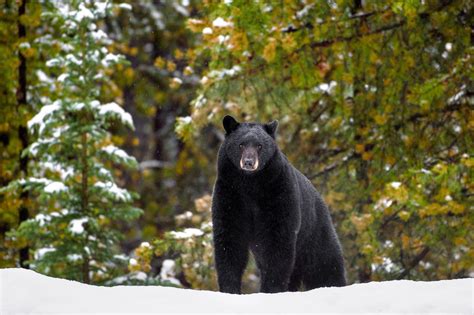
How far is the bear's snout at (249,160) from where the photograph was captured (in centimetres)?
525

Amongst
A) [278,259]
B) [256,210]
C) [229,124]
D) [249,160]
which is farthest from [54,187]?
[249,160]

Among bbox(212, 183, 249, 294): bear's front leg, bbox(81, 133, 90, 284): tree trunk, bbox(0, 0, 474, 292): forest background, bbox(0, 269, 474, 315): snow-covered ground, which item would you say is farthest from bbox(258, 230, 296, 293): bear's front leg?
bbox(81, 133, 90, 284): tree trunk

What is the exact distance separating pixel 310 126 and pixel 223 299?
975 centimetres

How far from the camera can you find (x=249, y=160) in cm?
529

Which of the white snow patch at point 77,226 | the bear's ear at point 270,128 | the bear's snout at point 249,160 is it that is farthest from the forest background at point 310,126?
the bear's snout at point 249,160

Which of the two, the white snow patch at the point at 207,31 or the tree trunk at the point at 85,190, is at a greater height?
the white snow patch at the point at 207,31

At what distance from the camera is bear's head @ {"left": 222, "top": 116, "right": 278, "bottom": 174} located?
215 inches

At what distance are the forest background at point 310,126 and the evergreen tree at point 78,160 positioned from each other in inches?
0.9

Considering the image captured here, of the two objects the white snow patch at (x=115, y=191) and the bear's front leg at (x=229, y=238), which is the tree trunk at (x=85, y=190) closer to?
the white snow patch at (x=115, y=191)

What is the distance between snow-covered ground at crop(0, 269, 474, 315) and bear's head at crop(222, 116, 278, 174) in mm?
1232

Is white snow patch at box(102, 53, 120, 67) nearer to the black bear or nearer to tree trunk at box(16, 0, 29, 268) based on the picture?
tree trunk at box(16, 0, 29, 268)

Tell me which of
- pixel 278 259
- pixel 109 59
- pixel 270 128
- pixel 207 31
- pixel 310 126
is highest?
pixel 207 31

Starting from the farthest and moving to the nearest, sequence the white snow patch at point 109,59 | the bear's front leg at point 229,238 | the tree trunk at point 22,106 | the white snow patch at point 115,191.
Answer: the tree trunk at point 22,106
the white snow patch at point 109,59
the white snow patch at point 115,191
the bear's front leg at point 229,238

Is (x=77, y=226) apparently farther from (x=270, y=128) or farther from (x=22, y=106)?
(x=270, y=128)
